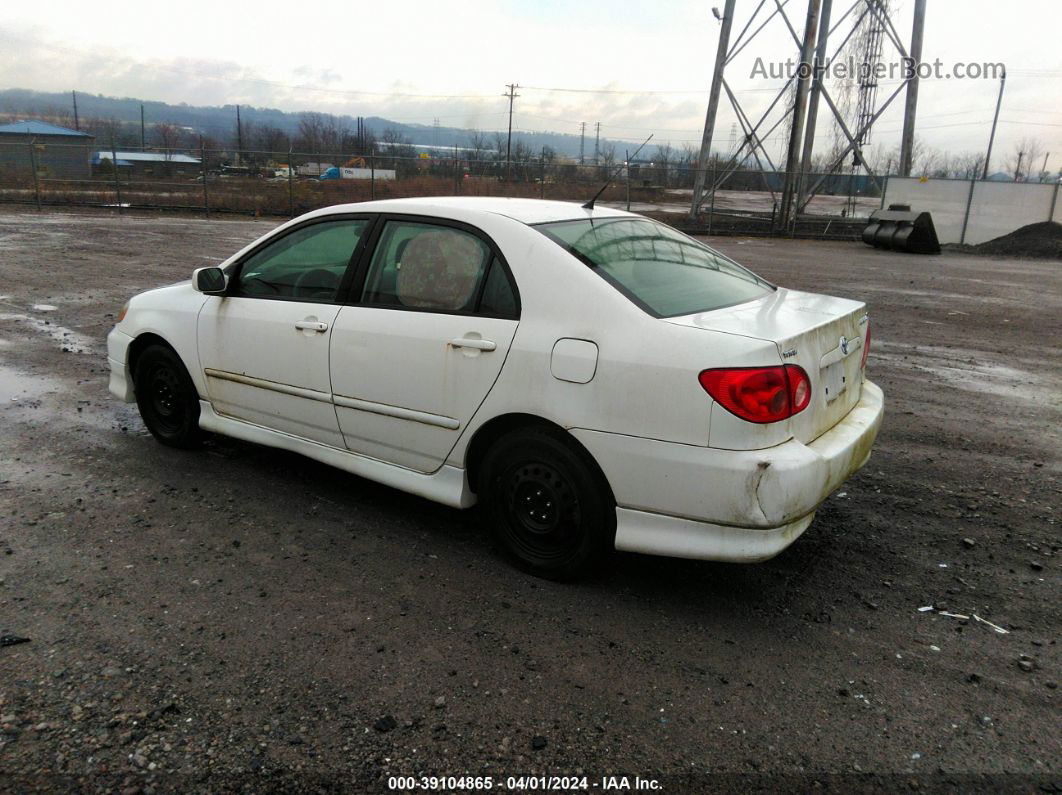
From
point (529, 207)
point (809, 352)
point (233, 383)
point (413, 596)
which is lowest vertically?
point (413, 596)

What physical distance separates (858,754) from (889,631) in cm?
83

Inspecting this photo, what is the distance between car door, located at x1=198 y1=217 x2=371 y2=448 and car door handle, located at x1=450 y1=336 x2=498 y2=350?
33.5 inches

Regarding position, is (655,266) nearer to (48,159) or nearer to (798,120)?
(798,120)

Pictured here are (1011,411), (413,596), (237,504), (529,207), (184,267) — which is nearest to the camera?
(413,596)

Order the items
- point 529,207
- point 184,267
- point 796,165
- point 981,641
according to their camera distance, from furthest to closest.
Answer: point 796,165 → point 184,267 → point 529,207 → point 981,641

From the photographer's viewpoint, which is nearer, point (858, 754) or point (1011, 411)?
point (858, 754)

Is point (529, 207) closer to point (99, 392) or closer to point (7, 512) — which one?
point (7, 512)

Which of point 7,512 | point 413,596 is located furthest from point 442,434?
point 7,512

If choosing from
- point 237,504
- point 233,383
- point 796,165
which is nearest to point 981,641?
point 237,504

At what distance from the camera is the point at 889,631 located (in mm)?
3273

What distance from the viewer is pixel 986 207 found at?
24.2 m

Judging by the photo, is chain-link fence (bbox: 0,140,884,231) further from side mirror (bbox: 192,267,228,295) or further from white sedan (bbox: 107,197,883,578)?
white sedan (bbox: 107,197,883,578)

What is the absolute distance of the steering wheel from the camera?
427 centimetres

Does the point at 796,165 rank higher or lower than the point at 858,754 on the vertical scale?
higher
